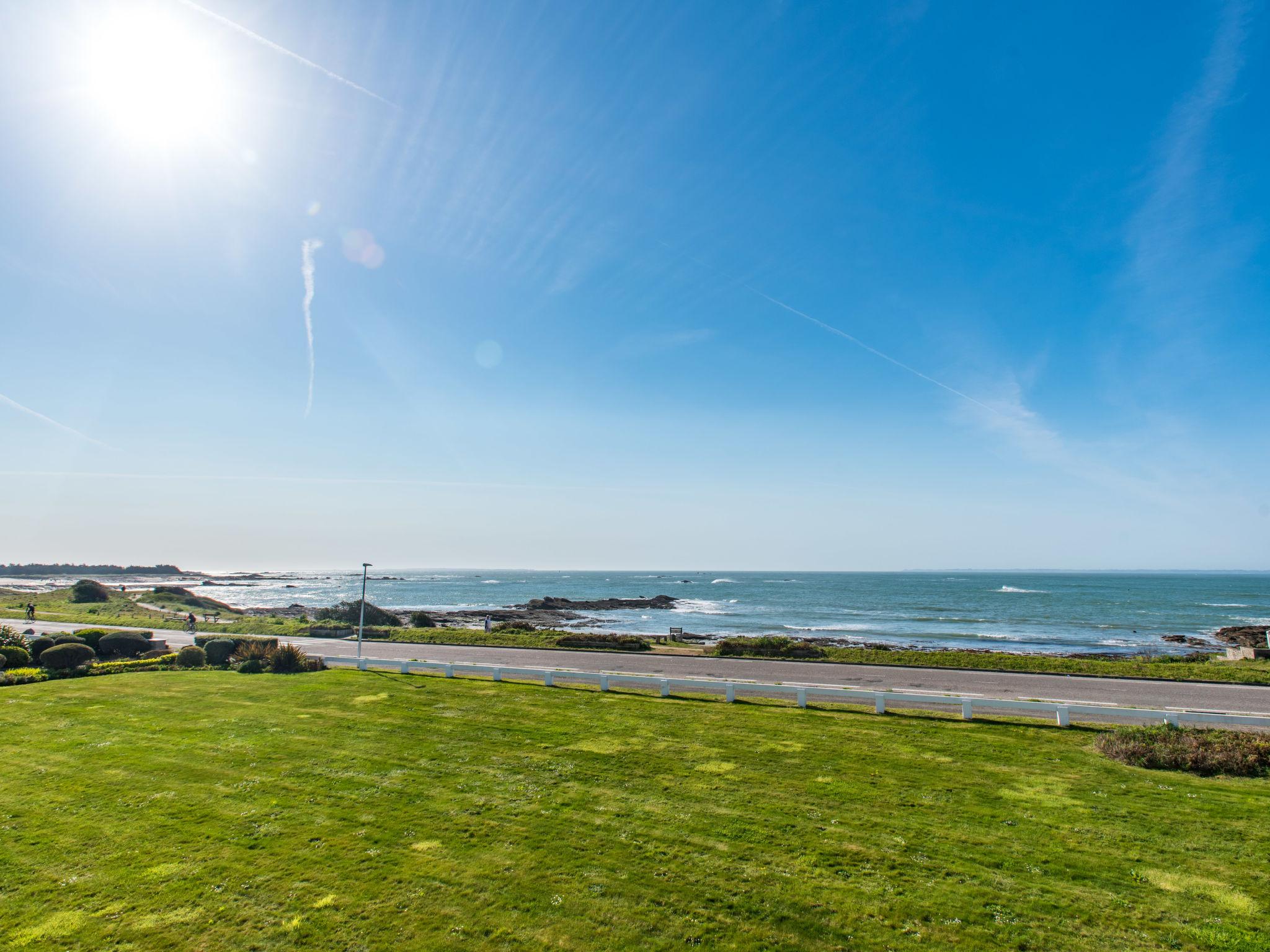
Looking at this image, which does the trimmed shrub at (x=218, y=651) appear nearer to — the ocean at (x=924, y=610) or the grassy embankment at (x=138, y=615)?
the ocean at (x=924, y=610)

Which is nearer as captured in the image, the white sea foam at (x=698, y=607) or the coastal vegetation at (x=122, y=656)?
the coastal vegetation at (x=122, y=656)

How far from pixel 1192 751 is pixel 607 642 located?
28.7m

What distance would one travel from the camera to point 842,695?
1950 cm

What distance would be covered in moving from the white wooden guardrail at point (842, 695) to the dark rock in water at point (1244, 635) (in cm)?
4847

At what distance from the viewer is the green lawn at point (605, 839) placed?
750cm

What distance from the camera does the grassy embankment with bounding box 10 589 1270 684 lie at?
90.6 ft

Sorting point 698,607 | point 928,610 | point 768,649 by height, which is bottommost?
point 698,607

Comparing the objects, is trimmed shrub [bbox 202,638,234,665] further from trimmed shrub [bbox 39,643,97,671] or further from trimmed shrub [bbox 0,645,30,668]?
trimmed shrub [bbox 0,645,30,668]

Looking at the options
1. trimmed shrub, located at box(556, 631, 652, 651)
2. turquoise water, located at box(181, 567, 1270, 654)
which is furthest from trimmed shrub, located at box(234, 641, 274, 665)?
turquoise water, located at box(181, 567, 1270, 654)

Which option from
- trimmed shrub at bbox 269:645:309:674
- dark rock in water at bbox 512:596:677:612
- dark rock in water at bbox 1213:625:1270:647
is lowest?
dark rock in water at bbox 512:596:677:612

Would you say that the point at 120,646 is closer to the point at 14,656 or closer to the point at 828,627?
the point at 14,656

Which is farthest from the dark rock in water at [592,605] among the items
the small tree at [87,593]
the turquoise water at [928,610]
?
the small tree at [87,593]

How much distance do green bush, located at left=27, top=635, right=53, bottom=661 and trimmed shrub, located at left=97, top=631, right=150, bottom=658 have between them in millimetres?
1864

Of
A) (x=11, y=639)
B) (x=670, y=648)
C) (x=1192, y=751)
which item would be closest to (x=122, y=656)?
(x=11, y=639)
